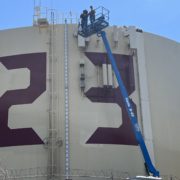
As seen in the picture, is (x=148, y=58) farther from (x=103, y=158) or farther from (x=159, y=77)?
(x=103, y=158)

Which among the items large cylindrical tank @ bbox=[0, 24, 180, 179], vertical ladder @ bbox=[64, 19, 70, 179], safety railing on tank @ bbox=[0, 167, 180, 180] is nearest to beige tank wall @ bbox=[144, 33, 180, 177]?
large cylindrical tank @ bbox=[0, 24, 180, 179]

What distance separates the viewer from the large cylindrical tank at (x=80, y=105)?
2184 cm

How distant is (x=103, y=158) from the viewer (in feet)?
72.1

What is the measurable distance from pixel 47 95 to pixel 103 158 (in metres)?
4.78

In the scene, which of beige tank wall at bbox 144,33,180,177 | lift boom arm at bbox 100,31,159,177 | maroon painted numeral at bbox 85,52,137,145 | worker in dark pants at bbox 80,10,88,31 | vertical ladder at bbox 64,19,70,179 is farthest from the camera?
beige tank wall at bbox 144,33,180,177

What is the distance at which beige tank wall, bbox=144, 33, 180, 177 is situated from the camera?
77.7 ft

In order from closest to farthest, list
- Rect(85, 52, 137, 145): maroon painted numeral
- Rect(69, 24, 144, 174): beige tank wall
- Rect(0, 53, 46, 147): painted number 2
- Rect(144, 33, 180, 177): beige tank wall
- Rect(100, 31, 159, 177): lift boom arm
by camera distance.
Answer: Rect(100, 31, 159, 177): lift boom arm → Rect(69, 24, 144, 174): beige tank wall → Rect(0, 53, 46, 147): painted number 2 → Rect(85, 52, 137, 145): maroon painted numeral → Rect(144, 33, 180, 177): beige tank wall

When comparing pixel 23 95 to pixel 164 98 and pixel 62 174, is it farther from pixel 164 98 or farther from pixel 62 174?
pixel 164 98

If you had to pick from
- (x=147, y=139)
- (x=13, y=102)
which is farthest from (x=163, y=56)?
(x=13, y=102)

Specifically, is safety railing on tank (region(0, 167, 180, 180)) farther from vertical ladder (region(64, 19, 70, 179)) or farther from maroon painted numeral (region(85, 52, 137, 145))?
maroon painted numeral (region(85, 52, 137, 145))

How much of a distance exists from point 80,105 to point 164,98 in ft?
18.4

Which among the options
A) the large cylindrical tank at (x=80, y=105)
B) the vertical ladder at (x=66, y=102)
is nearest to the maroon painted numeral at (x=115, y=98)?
the large cylindrical tank at (x=80, y=105)

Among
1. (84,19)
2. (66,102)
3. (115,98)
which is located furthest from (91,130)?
(84,19)

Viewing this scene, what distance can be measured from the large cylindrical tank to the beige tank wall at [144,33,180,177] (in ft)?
0.20
